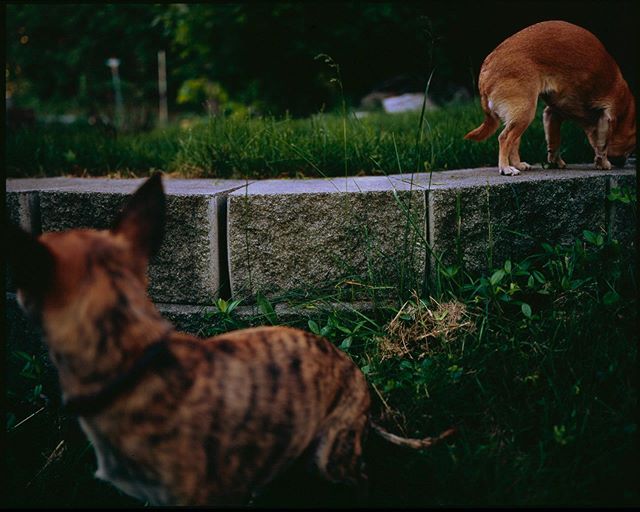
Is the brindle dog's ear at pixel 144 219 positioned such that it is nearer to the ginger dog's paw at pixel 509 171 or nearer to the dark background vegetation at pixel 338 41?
the ginger dog's paw at pixel 509 171

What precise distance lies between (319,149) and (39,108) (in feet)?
52.3

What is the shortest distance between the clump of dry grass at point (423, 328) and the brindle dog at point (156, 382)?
75 cm

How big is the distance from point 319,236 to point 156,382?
4.31 ft

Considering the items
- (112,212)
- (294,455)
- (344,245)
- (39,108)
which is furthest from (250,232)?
(39,108)

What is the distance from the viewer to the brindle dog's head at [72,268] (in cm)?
143

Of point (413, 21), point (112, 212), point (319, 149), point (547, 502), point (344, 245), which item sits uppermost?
point (413, 21)

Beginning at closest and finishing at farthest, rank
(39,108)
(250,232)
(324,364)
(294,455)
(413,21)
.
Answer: (294,455), (324,364), (250,232), (413,21), (39,108)

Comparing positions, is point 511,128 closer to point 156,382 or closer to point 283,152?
point 283,152

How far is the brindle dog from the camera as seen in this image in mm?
1464

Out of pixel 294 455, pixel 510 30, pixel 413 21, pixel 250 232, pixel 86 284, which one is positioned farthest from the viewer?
pixel 413 21

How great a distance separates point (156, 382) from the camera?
1545 mm

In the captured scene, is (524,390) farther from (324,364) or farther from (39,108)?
(39,108)

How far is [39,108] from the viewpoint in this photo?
17.0m

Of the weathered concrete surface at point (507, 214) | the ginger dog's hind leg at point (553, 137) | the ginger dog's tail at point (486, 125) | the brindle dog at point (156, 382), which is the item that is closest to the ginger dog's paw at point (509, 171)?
the weathered concrete surface at point (507, 214)
